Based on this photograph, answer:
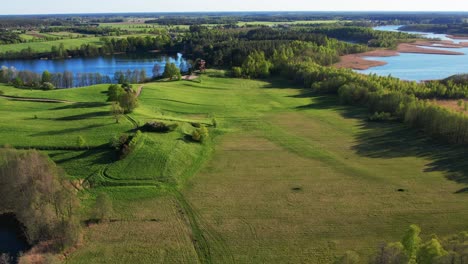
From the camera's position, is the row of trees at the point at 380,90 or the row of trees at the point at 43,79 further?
the row of trees at the point at 43,79

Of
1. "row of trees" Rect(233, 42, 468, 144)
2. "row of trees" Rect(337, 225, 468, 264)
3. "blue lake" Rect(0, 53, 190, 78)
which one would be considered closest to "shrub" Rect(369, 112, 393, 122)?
"row of trees" Rect(233, 42, 468, 144)

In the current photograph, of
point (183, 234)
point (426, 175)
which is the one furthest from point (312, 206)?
point (426, 175)

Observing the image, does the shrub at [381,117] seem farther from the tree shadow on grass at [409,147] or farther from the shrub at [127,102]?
the shrub at [127,102]

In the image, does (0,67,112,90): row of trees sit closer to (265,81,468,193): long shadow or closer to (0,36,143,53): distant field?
(265,81,468,193): long shadow

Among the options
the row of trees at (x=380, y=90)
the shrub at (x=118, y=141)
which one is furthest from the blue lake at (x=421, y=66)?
the shrub at (x=118, y=141)

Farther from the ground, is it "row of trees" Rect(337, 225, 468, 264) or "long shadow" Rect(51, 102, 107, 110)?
"long shadow" Rect(51, 102, 107, 110)

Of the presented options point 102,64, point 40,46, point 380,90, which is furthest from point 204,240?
point 40,46

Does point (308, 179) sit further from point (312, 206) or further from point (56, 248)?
point (56, 248)
